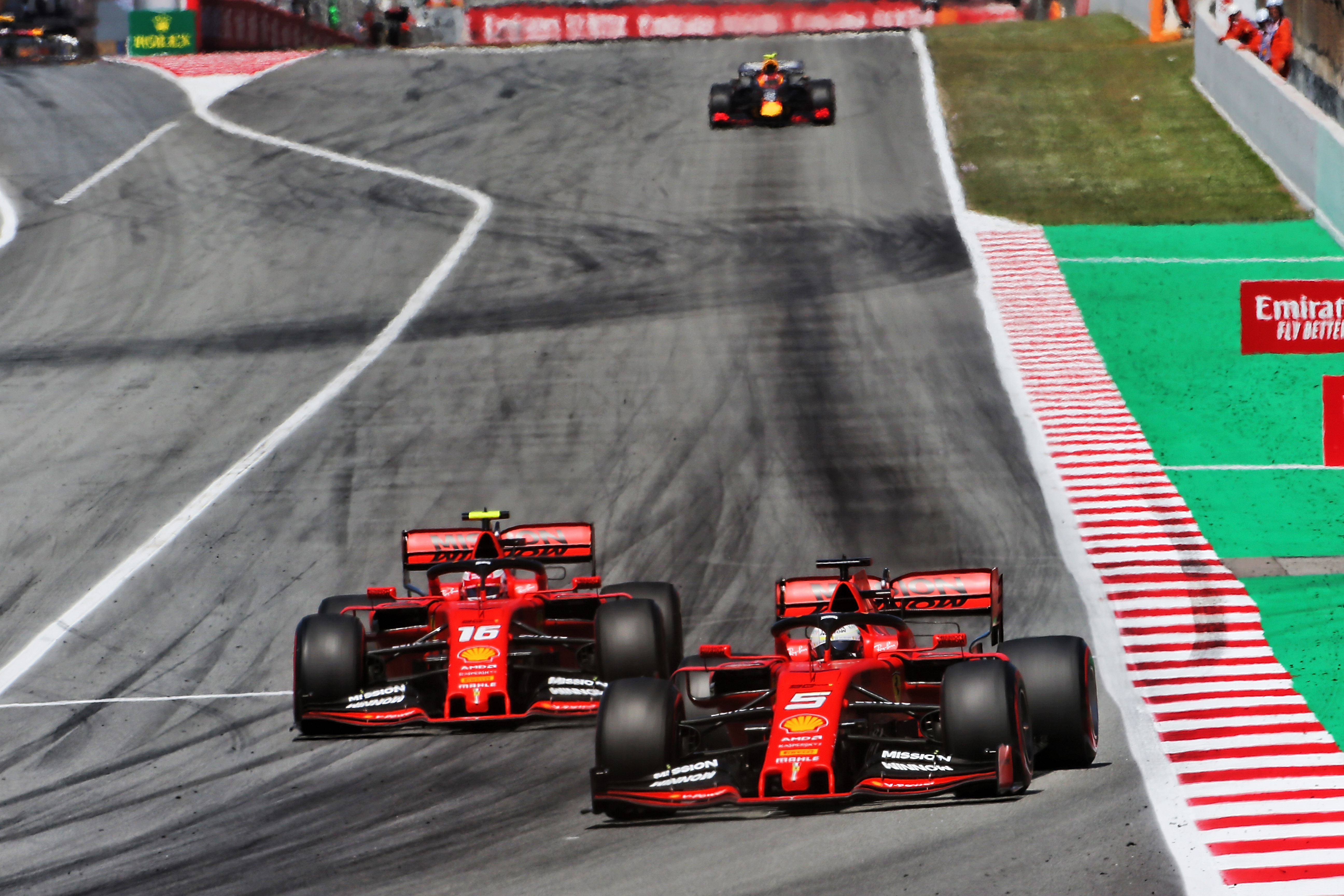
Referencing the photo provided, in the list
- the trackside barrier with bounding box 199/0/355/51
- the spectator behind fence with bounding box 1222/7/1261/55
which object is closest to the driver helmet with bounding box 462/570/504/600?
the spectator behind fence with bounding box 1222/7/1261/55

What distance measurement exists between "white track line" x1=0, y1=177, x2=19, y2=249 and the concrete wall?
19787mm

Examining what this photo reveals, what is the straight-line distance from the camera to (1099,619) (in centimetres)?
1435

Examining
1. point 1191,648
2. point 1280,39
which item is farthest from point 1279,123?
point 1191,648

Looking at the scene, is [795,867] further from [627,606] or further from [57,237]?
[57,237]

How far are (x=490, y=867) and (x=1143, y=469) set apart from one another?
10.2 m

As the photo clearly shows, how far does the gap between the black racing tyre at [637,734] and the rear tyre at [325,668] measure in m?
2.67

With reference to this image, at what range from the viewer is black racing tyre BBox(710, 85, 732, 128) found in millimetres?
33781

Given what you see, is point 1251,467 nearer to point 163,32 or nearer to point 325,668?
point 325,668

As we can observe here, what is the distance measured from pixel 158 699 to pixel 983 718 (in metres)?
6.72

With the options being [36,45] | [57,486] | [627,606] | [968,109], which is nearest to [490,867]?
[627,606]

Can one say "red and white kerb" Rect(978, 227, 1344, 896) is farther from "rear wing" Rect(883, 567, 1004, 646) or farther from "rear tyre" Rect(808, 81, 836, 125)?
"rear tyre" Rect(808, 81, 836, 125)

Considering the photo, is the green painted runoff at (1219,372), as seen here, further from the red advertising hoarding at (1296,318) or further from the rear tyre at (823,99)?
the rear tyre at (823,99)

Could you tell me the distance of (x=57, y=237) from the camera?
98.6 feet

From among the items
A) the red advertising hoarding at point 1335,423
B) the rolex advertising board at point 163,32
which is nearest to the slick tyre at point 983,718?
the red advertising hoarding at point 1335,423
